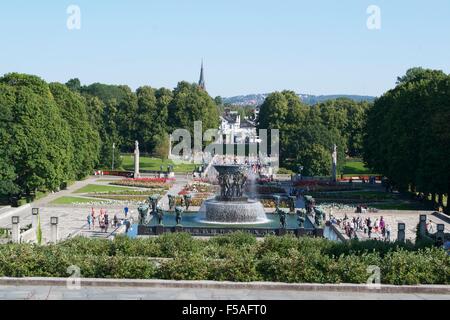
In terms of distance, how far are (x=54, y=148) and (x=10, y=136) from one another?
4525 millimetres

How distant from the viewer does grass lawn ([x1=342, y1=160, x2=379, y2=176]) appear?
305 ft

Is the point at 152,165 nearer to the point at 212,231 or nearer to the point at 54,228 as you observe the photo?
the point at 212,231

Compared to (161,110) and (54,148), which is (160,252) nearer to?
(54,148)

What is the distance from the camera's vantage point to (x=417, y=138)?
5975cm

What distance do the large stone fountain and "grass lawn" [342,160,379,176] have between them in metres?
46.6

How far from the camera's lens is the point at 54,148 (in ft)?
186

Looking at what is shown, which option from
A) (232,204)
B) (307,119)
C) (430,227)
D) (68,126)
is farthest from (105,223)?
(307,119)

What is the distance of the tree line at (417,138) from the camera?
53938mm

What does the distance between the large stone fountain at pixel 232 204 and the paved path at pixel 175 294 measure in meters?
23.2

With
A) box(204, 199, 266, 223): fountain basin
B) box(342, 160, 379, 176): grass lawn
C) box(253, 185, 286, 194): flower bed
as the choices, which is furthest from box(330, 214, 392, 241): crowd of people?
box(342, 160, 379, 176): grass lawn

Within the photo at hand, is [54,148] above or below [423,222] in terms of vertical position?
above
